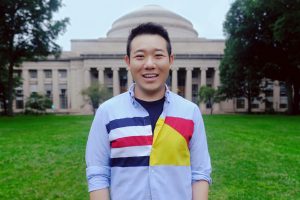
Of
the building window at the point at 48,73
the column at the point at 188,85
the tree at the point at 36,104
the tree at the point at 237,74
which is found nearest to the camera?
the tree at the point at 237,74

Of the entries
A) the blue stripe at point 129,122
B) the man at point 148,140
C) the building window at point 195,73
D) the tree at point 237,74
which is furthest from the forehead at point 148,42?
the building window at point 195,73

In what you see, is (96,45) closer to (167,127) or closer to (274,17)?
(274,17)

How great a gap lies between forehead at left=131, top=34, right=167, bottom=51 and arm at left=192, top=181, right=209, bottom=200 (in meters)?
0.94

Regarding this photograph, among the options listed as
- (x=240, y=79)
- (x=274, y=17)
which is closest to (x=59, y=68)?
(x=240, y=79)

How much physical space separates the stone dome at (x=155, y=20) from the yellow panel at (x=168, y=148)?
2622 inches

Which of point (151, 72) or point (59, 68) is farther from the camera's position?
point (59, 68)

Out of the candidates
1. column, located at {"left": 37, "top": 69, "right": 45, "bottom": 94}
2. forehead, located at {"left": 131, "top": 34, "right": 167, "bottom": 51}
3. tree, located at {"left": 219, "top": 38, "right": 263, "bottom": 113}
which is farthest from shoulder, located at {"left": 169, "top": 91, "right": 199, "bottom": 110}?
column, located at {"left": 37, "top": 69, "right": 45, "bottom": 94}

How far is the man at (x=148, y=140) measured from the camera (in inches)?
89.7

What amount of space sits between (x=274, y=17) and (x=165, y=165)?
102 feet

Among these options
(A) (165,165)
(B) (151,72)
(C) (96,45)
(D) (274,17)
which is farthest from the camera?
(C) (96,45)

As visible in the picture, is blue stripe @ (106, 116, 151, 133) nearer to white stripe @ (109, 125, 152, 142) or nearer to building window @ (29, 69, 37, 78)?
white stripe @ (109, 125, 152, 142)

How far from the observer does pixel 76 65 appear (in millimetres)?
64812

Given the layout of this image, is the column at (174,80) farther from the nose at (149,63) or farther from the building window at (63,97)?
the nose at (149,63)

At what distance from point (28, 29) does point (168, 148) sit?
29.3 m
